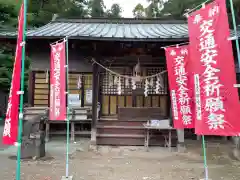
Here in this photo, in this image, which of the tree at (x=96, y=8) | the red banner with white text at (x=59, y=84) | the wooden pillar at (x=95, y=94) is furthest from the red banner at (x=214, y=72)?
the tree at (x=96, y=8)

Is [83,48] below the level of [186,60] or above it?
above

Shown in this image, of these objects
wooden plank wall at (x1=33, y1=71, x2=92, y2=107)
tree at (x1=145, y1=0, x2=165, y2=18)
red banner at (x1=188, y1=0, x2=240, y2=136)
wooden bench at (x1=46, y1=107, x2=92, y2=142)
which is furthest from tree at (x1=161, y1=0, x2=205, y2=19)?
red banner at (x1=188, y1=0, x2=240, y2=136)

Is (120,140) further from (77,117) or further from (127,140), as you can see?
(77,117)

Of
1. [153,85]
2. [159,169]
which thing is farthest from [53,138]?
[159,169]

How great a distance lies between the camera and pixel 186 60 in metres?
6.36

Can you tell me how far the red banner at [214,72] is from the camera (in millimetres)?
4043

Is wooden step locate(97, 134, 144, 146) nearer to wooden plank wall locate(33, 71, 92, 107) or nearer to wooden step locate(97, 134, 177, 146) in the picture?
wooden step locate(97, 134, 177, 146)

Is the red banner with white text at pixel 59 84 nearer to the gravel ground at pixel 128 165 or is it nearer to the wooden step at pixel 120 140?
the gravel ground at pixel 128 165

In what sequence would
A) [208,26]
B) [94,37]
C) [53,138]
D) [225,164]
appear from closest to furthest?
[208,26]
[225,164]
[94,37]
[53,138]

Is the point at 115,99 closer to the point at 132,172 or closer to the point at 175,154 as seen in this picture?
the point at 175,154

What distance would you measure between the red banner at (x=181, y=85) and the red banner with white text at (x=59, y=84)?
2877mm

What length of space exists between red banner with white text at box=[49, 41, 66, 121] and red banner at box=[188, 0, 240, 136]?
3.19 meters

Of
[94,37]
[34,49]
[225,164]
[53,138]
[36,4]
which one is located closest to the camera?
[225,164]

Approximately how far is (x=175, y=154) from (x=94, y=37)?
4.94m
